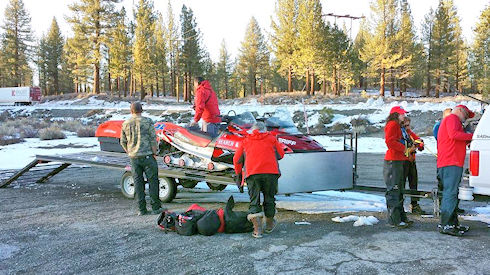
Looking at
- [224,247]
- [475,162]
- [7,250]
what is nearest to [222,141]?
[224,247]

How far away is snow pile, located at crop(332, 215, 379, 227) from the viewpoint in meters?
6.08

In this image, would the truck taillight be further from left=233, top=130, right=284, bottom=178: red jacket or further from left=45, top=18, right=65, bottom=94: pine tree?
left=45, top=18, right=65, bottom=94: pine tree

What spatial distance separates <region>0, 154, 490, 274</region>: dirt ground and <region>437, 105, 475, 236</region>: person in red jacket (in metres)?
0.19

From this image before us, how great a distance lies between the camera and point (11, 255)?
503cm

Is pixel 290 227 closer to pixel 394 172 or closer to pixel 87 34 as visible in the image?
pixel 394 172

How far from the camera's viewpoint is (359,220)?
6.12 m

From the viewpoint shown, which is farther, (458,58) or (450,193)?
(458,58)

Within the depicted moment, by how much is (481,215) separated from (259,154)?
3872 mm

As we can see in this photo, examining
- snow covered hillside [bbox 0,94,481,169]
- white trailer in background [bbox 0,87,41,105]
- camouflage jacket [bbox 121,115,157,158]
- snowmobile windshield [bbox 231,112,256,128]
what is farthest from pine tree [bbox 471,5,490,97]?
white trailer in background [bbox 0,87,41,105]

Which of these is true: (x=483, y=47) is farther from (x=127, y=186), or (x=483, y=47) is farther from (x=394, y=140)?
(x=127, y=186)

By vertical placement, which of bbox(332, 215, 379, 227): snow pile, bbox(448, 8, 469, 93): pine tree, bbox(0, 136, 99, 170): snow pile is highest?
bbox(448, 8, 469, 93): pine tree

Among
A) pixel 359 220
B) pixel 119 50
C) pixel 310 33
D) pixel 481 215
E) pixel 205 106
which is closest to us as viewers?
pixel 359 220

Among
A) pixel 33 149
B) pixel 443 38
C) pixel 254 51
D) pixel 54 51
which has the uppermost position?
pixel 54 51

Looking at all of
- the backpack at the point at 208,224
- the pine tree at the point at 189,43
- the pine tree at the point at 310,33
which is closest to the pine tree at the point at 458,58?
the pine tree at the point at 310,33
